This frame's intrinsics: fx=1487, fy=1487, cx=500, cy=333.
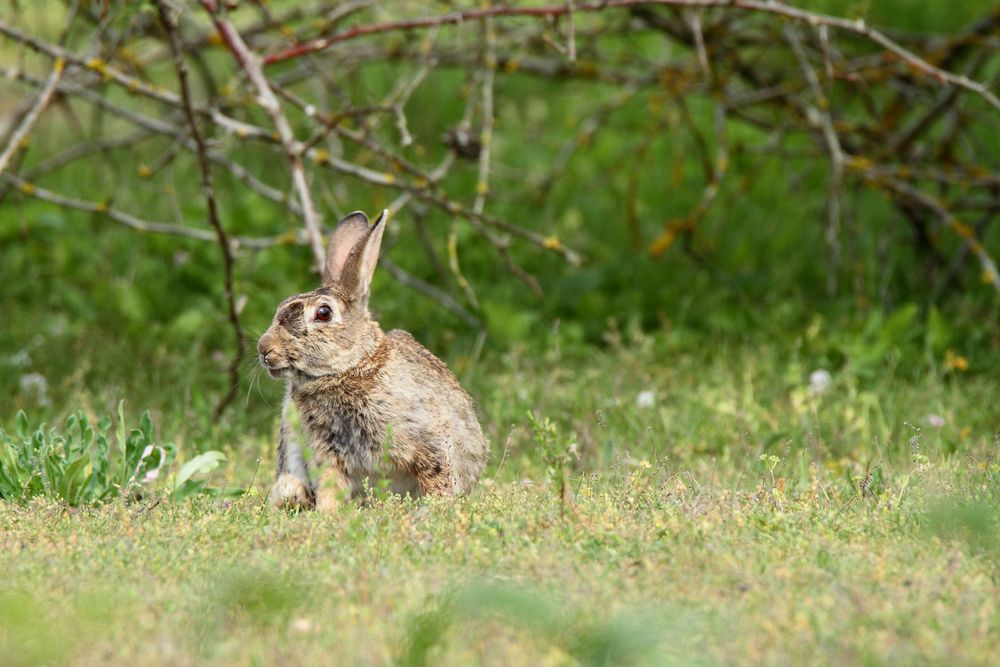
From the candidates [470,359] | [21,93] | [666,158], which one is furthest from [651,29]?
[21,93]

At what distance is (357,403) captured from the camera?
4.96m

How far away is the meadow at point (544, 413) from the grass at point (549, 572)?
0.01m

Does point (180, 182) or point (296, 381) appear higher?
point (296, 381)

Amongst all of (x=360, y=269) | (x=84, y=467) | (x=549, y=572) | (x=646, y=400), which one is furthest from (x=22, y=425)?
(x=646, y=400)

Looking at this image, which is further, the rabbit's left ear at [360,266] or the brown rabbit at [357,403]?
the rabbit's left ear at [360,266]

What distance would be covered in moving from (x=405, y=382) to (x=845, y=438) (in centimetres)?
197

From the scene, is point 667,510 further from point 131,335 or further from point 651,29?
point 651,29

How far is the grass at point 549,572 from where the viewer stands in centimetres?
325

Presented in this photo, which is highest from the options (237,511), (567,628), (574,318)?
(567,628)

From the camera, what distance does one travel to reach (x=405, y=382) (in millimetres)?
5016

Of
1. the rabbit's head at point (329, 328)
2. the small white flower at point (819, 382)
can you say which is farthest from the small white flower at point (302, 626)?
the small white flower at point (819, 382)

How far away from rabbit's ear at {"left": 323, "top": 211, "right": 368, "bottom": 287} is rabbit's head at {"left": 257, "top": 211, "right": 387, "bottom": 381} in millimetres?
193

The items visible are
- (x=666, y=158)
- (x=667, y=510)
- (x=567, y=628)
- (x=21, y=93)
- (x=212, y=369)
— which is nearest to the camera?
(x=567, y=628)

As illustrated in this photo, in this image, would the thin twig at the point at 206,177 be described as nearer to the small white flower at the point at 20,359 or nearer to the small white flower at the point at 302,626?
the small white flower at the point at 20,359
